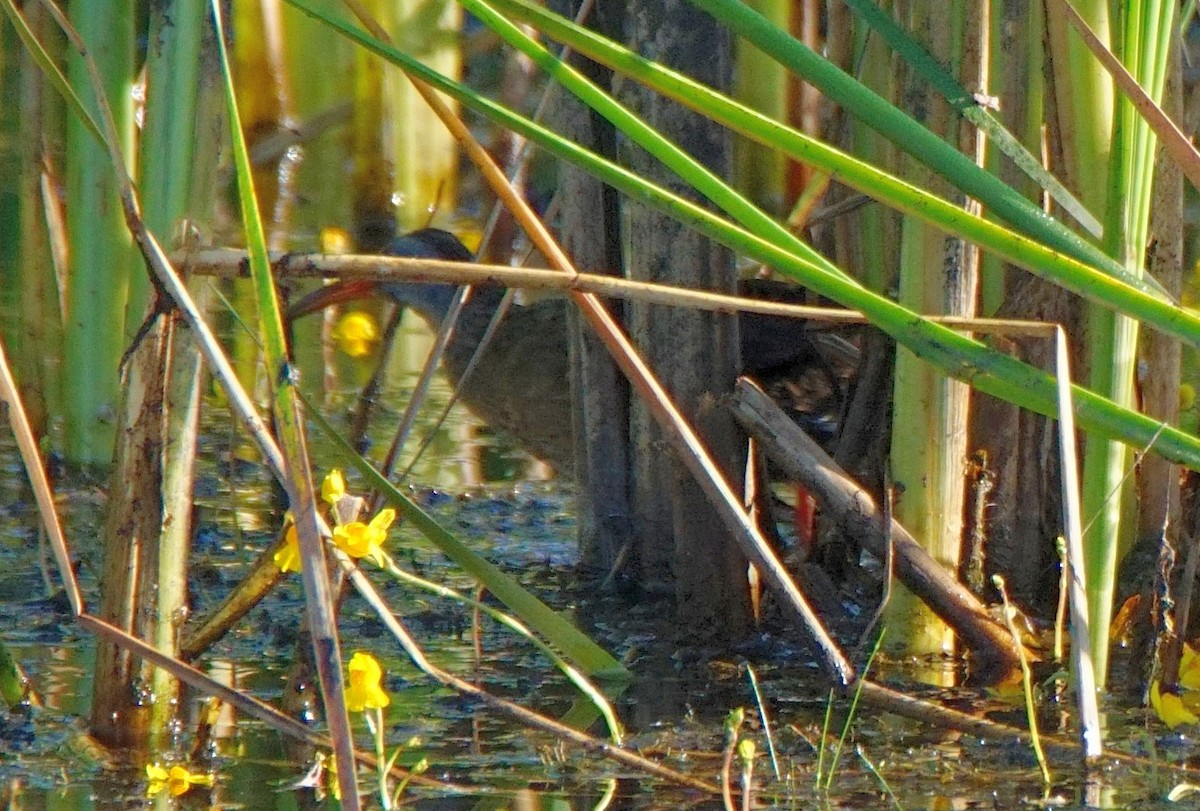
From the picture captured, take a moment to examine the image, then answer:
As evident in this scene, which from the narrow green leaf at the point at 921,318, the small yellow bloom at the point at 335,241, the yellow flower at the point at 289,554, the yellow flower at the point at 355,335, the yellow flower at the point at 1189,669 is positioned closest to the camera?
the narrow green leaf at the point at 921,318

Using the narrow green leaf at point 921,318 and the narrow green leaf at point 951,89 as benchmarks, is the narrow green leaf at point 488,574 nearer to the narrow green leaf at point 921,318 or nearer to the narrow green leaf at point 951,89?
the narrow green leaf at point 921,318

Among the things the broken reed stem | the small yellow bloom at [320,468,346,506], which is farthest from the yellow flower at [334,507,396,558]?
the broken reed stem

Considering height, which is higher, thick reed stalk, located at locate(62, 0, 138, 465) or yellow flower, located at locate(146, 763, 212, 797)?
thick reed stalk, located at locate(62, 0, 138, 465)

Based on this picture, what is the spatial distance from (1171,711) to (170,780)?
113cm

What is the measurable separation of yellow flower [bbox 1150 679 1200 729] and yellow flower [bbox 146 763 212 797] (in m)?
1.10

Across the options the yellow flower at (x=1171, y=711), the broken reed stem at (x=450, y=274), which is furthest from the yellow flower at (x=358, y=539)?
the yellow flower at (x=1171, y=711)

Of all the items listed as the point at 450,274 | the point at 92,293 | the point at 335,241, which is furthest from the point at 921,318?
the point at 335,241

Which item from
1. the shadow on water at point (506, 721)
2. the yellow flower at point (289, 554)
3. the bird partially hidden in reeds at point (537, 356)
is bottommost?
the shadow on water at point (506, 721)

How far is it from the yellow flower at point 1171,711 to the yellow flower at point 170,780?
110 cm

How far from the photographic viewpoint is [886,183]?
1.62 metres

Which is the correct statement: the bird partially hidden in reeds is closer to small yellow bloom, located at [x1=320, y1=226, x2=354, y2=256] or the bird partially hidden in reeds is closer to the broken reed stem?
small yellow bloom, located at [x1=320, y1=226, x2=354, y2=256]

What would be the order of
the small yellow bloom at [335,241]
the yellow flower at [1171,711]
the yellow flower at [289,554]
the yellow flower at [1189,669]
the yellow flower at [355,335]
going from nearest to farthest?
the yellow flower at [289,554]
the yellow flower at [1171,711]
the yellow flower at [1189,669]
the small yellow bloom at [335,241]
the yellow flower at [355,335]

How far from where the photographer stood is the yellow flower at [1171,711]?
6.50 ft

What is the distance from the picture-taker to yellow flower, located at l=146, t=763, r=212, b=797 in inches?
68.3
